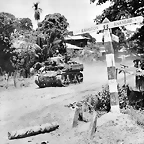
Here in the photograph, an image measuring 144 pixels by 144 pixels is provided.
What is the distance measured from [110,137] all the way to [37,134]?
6.67ft

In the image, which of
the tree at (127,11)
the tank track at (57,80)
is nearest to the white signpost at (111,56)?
the tree at (127,11)

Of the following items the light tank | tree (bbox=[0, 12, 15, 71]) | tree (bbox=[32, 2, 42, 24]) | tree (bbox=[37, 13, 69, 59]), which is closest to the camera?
the light tank

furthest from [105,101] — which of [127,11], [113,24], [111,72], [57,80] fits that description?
[57,80]

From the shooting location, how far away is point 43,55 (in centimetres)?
2761

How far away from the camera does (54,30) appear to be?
97.3 ft

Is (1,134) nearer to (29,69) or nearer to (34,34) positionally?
(29,69)

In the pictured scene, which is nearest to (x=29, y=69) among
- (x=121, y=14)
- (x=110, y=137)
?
(x=121, y=14)

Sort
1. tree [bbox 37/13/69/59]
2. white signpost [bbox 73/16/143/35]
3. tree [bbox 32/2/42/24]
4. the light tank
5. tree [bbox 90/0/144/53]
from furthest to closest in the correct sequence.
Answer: tree [bbox 32/2/42/24] → tree [bbox 37/13/69/59] → the light tank → tree [bbox 90/0/144/53] → white signpost [bbox 73/16/143/35]

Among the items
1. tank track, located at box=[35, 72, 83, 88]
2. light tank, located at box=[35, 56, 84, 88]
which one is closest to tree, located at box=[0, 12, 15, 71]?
light tank, located at box=[35, 56, 84, 88]

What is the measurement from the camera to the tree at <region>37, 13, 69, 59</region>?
1157 inches

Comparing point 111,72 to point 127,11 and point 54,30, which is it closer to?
point 127,11

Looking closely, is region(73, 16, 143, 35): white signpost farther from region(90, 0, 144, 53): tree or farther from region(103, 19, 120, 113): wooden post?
region(90, 0, 144, 53): tree

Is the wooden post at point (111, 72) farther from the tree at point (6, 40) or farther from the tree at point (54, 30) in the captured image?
the tree at point (54, 30)

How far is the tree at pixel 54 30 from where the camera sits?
29391mm
